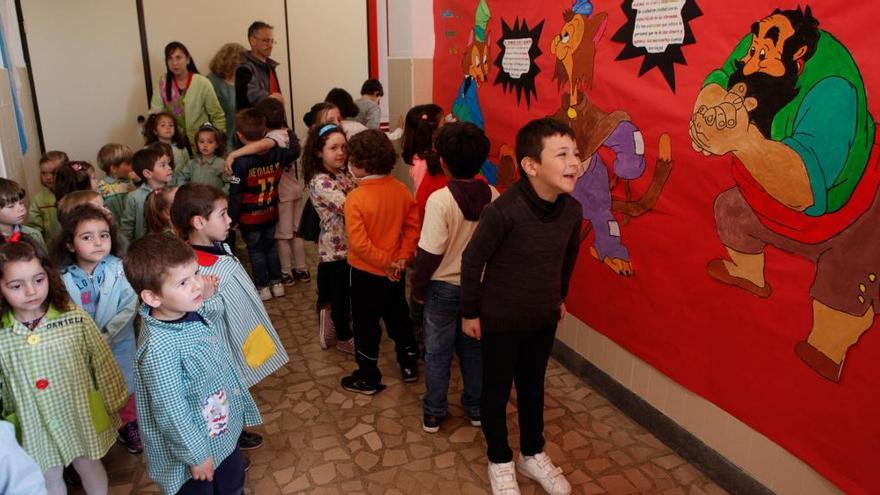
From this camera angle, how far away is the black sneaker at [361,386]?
3.06m

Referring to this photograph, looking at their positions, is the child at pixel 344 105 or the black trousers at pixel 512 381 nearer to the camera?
the black trousers at pixel 512 381

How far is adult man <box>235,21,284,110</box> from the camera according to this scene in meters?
4.92

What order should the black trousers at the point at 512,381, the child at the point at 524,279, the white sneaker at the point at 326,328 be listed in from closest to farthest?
the child at the point at 524,279
the black trousers at the point at 512,381
the white sneaker at the point at 326,328

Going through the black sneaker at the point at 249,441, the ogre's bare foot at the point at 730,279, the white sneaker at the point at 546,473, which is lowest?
the black sneaker at the point at 249,441

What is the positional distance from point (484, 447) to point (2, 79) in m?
3.46

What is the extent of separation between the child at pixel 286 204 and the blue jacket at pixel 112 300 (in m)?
1.58

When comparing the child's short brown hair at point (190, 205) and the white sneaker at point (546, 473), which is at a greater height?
the child's short brown hair at point (190, 205)

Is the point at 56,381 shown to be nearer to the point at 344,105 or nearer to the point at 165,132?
the point at 165,132

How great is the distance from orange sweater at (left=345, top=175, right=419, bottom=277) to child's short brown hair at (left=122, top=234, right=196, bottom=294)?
3.33ft

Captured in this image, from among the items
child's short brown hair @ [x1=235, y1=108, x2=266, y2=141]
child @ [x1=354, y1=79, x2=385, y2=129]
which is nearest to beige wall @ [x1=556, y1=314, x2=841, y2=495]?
child's short brown hair @ [x1=235, y1=108, x2=266, y2=141]

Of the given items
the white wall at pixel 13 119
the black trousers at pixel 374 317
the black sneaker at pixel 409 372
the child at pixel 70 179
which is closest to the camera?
the black trousers at pixel 374 317

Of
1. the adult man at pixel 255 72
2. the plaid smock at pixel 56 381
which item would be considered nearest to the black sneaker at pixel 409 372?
the plaid smock at pixel 56 381

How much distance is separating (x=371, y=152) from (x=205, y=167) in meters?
1.81

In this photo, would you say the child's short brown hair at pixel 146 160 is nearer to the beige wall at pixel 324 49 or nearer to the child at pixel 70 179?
the child at pixel 70 179
